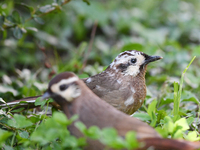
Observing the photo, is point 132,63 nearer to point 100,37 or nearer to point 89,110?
point 89,110

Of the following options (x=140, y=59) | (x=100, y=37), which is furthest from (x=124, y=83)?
(x=100, y=37)

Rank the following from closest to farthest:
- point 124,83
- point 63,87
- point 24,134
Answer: point 63,87 < point 24,134 < point 124,83

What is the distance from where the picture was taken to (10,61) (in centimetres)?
654

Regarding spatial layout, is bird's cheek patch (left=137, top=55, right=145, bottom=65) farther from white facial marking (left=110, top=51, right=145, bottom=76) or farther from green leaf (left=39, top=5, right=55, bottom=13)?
green leaf (left=39, top=5, right=55, bottom=13)

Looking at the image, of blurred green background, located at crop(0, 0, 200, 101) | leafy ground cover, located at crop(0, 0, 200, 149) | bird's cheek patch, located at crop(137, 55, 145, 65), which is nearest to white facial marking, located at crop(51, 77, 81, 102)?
leafy ground cover, located at crop(0, 0, 200, 149)

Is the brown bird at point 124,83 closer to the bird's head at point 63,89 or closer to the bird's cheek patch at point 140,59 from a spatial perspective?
the bird's cheek patch at point 140,59

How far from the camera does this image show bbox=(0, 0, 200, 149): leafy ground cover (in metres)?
4.39

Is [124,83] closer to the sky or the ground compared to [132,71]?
closer to the ground

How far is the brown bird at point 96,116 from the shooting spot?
213 cm

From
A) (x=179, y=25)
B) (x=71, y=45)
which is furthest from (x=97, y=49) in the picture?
(x=179, y=25)

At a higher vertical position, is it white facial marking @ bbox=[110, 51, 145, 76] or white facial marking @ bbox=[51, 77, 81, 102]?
white facial marking @ bbox=[110, 51, 145, 76]

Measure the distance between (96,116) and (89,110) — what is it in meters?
0.10

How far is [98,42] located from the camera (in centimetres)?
729

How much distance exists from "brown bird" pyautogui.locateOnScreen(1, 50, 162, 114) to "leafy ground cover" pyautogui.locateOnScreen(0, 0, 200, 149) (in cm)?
23
